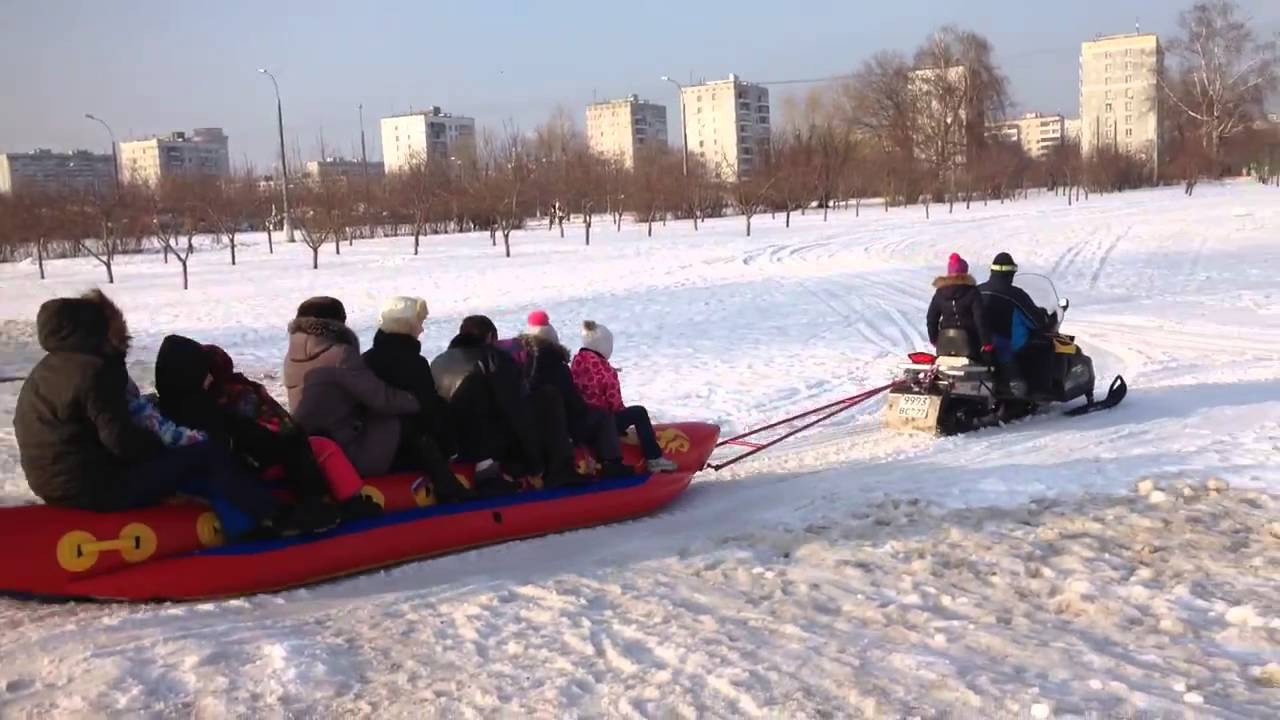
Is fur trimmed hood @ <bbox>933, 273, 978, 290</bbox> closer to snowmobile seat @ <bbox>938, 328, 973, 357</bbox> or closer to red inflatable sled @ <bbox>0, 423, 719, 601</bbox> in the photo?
snowmobile seat @ <bbox>938, 328, 973, 357</bbox>

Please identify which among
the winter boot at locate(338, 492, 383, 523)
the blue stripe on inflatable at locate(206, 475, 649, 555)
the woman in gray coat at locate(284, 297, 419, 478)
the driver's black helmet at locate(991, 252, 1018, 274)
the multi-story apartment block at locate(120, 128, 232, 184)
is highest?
the multi-story apartment block at locate(120, 128, 232, 184)

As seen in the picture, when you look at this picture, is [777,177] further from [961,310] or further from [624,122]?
[624,122]

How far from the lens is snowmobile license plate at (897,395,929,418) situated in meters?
9.41

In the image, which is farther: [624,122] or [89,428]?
[624,122]

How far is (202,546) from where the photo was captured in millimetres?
5637

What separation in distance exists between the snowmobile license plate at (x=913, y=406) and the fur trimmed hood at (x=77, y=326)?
6.54 m

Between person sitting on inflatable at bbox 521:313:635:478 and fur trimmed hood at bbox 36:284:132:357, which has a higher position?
fur trimmed hood at bbox 36:284:132:357

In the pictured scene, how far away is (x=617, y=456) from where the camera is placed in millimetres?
7445

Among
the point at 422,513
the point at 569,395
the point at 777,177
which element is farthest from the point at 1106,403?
the point at 777,177

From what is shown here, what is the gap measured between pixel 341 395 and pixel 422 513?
84 centimetres

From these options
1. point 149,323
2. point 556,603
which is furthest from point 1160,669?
→ point 149,323

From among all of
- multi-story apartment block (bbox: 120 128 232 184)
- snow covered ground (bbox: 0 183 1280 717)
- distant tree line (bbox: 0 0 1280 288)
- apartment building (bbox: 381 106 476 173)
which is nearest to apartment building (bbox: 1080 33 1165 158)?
distant tree line (bbox: 0 0 1280 288)

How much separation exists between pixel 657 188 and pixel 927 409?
4303cm

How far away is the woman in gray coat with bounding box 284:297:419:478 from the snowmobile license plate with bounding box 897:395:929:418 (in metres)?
4.85
